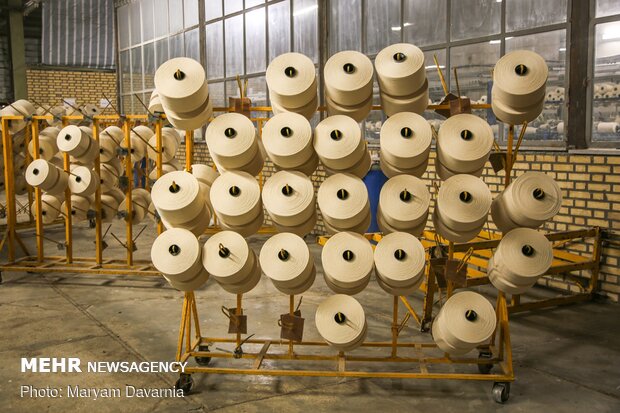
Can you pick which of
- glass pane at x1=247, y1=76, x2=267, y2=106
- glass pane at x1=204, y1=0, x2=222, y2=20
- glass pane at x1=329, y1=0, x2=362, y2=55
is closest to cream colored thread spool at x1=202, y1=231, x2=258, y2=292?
glass pane at x1=329, y1=0, x2=362, y2=55

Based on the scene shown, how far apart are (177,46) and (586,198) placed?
Result: 9.42 m

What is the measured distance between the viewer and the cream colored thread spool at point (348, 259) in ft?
11.8

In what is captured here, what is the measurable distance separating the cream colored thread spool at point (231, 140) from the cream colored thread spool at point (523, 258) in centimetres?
170

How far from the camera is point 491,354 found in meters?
4.02

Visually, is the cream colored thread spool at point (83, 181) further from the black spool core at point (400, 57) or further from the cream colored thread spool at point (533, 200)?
the cream colored thread spool at point (533, 200)

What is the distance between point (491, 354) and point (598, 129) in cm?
278

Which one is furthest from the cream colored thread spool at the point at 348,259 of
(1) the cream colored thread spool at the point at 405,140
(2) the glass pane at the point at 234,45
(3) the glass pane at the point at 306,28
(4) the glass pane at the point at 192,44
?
(4) the glass pane at the point at 192,44

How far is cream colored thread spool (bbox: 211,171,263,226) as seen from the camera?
3.65 metres

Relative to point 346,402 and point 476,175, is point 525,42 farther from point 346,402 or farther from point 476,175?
point 346,402

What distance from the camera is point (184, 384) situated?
12.2 ft

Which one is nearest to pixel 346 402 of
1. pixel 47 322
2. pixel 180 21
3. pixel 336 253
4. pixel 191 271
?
pixel 336 253

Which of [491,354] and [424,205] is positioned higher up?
[424,205]

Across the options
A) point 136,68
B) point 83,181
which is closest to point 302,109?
point 83,181

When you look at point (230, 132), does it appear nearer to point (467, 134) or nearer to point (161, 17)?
point (467, 134)
